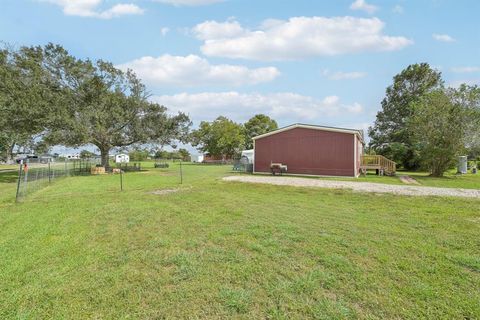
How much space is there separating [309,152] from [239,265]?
47.2 ft

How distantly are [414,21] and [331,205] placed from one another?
301 inches

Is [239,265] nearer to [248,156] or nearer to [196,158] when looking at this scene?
[248,156]

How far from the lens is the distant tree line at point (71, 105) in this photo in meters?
16.0

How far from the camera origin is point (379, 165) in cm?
1764

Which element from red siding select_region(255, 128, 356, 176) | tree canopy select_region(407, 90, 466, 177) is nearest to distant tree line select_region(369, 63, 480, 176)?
tree canopy select_region(407, 90, 466, 177)

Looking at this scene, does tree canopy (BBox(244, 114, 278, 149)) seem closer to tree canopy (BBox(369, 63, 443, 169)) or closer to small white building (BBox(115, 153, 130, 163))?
tree canopy (BBox(369, 63, 443, 169))

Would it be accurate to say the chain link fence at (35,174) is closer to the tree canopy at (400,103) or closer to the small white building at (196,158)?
the tree canopy at (400,103)

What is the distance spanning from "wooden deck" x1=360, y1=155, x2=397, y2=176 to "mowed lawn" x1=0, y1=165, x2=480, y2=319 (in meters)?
12.5

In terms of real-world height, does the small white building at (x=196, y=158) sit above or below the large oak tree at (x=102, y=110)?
below

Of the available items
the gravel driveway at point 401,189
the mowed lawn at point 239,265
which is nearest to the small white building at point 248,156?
the gravel driveway at point 401,189

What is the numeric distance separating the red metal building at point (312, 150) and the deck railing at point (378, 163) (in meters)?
1.50

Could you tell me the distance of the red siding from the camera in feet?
51.5

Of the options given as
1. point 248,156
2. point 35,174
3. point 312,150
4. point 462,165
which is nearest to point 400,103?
point 462,165

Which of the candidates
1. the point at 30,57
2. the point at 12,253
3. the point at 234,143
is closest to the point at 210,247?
the point at 12,253
